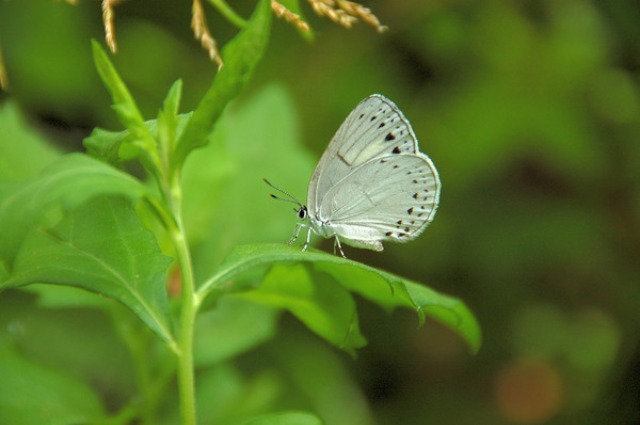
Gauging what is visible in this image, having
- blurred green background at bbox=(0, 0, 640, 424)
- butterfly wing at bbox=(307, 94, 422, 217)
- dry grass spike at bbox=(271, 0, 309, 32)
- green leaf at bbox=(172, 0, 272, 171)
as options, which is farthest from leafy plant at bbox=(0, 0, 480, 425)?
blurred green background at bbox=(0, 0, 640, 424)

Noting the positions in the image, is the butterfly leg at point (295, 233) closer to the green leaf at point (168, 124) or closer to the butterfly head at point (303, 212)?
the butterfly head at point (303, 212)

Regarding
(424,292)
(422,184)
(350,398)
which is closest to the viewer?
(424,292)

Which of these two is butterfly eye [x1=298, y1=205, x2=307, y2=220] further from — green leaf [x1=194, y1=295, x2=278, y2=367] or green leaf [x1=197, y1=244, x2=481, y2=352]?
→ green leaf [x1=197, y1=244, x2=481, y2=352]

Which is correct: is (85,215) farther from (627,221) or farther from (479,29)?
(627,221)

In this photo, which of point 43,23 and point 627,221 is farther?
point 627,221

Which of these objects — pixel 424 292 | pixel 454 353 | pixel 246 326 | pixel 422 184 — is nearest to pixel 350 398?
pixel 454 353

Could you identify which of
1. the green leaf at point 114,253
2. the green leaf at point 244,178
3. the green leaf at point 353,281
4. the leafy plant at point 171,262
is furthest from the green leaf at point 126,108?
the green leaf at point 244,178
